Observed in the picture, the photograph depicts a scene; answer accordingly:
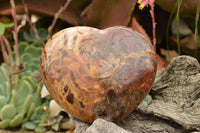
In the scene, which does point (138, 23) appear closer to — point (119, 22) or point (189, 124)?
point (119, 22)

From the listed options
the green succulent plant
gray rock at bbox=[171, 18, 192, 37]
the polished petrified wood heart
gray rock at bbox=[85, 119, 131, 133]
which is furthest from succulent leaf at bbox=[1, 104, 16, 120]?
gray rock at bbox=[171, 18, 192, 37]

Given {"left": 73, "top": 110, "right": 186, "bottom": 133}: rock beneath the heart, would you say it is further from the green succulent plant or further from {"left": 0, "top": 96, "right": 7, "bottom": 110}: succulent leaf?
{"left": 0, "top": 96, "right": 7, "bottom": 110}: succulent leaf

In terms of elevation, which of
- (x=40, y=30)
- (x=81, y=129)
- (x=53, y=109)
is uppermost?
(x=40, y=30)

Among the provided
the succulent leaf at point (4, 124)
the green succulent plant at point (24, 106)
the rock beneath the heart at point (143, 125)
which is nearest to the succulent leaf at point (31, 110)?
the green succulent plant at point (24, 106)

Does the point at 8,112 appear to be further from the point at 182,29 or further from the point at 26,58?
the point at 182,29

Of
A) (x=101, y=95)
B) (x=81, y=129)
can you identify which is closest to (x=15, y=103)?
(x=81, y=129)

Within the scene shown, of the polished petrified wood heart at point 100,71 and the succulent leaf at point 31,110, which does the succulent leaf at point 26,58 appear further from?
the polished petrified wood heart at point 100,71
